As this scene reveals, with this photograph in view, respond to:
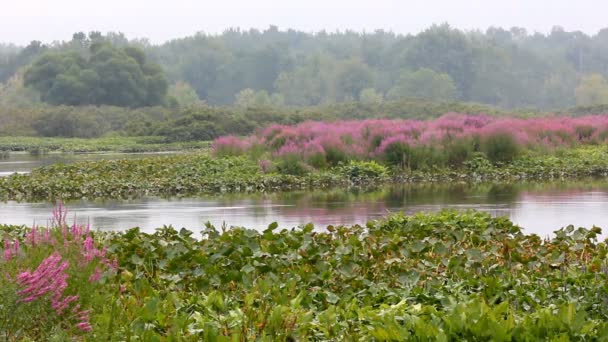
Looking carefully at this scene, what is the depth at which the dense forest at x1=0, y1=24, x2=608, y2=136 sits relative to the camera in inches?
3366

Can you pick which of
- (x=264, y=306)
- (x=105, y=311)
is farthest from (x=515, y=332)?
(x=105, y=311)

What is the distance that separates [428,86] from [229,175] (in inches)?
3535

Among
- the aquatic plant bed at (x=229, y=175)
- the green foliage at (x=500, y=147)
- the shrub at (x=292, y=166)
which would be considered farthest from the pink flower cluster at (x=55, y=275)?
the green foliage at (x=500, y=147)

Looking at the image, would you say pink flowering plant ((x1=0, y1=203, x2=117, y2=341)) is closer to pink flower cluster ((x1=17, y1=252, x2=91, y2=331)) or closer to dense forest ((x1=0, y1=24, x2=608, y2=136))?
pink flower cluster ((x1=17, y1=252, x2=91, y2=331))

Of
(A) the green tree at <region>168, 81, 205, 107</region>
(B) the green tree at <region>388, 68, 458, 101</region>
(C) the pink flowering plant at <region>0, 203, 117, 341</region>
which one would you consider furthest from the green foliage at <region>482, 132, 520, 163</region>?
(A) the green tree at <region>168, 81, 205, 107</region>

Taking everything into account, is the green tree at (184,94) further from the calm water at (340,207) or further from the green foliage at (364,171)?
the calm water at (340,207)

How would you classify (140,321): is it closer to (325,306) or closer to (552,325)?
(325,306)

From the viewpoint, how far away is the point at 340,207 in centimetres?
2011

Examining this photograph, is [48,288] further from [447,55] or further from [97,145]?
[447,55]

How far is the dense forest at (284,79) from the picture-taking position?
8550 centimetres

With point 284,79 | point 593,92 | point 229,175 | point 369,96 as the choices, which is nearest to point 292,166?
point 229,175

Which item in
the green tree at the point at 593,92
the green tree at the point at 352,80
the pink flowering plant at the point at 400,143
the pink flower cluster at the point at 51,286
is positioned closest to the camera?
the pink flower cluster at the point at 51,286

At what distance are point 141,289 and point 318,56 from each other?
440 ft

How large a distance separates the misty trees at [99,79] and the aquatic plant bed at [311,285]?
8293 cm
